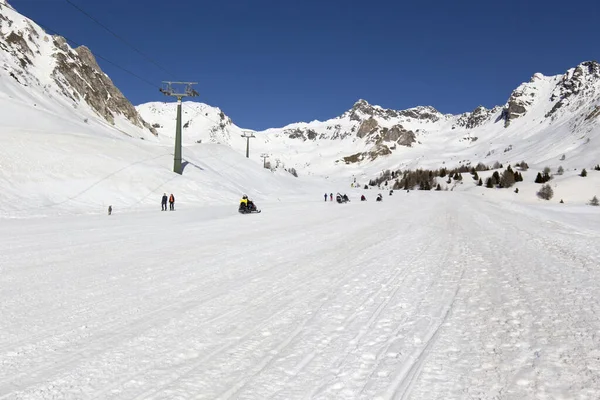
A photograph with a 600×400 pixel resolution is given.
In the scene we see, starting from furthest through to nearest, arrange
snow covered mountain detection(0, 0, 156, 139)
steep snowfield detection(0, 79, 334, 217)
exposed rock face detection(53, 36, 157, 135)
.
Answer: exposed rock face detection(53, 36, 157, 135)
snow covered mountain detection(0, 0, 156, 139)
steep snowfield detection(0, 79, 334, 217)

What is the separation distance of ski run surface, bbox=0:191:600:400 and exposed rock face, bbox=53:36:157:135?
311 feet

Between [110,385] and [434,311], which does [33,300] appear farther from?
[434,311]

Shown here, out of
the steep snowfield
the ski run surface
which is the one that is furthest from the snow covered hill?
the ski run surface

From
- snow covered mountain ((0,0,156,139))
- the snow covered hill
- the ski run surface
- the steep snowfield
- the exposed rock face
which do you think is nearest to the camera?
the ski run surface

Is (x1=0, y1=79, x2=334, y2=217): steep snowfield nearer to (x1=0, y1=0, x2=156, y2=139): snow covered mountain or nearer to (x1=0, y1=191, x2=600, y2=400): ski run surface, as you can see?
(x1=0, y1=191, x2=600, y2=400): ski run surface

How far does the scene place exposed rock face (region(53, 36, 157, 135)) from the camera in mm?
94625

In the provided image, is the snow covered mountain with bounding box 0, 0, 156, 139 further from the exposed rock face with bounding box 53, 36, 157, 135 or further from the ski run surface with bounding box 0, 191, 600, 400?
the ski run surface with bounding box 0, 191, 600, 400

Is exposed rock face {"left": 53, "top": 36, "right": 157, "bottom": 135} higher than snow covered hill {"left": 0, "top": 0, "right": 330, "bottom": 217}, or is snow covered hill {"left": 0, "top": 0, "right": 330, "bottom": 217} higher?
exposed rock face {"left": 53, "top": 36, "right": 157, "bottom": 135}

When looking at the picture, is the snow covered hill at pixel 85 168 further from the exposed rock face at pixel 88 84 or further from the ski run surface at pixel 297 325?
the ski run surface at pixel 297 325

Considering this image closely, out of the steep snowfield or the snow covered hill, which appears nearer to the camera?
the steep snowfield

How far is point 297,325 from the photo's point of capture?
213 inches

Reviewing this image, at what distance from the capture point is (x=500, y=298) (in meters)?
6.68

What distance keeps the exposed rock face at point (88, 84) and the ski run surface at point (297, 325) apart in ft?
311

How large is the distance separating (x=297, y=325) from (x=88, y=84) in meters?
113
